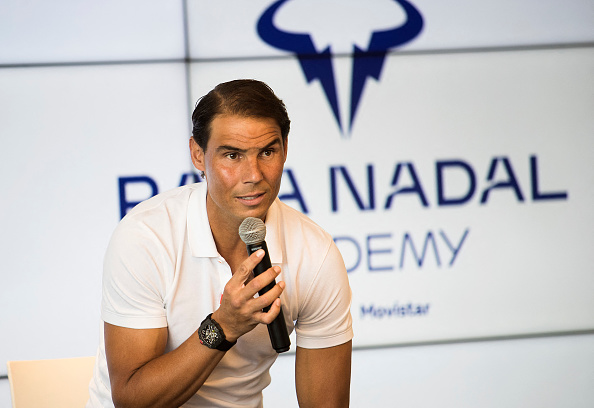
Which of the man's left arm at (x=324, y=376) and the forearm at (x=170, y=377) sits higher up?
the forearm at (x=170, y=377)

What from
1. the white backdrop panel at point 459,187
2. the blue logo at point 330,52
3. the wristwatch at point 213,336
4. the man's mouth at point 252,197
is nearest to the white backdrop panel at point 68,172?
the white backdrop panel at point 459,187

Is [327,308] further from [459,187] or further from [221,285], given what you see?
[459,187]

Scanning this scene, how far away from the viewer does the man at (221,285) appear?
1.51 m

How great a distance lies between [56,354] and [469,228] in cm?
251

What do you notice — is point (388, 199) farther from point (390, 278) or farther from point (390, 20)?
point (390, 20)

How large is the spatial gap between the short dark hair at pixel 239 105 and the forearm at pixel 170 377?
0.54m

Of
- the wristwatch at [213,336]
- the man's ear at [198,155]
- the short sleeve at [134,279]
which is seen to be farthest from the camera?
the man's ear at [198,155]

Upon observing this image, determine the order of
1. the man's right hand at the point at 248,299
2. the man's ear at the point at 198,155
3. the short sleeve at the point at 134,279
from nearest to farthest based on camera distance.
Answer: the man's right hand at the point at 248,299 < the short sleeve at the point at 134,279 < the man's ear at the point at 198,155

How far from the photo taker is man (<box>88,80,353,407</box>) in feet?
4.96

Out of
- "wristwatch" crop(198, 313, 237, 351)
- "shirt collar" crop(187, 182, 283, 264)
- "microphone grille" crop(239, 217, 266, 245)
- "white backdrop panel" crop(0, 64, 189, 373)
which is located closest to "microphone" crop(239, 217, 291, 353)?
"microphone grille" crop(239, 217, 266, 245)

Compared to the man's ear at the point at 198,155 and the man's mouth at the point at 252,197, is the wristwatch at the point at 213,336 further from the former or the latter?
the man's ear at the point at 198,155

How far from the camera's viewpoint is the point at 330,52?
3740mm

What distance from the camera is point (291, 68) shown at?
3719 mm

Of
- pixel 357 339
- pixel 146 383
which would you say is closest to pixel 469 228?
pixel 357 339
